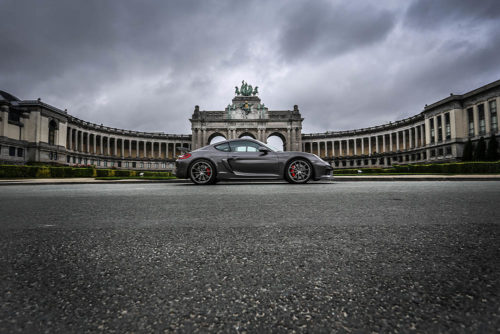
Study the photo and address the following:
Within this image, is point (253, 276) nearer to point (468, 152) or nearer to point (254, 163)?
point (254, 163)

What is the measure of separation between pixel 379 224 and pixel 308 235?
2.41 ft

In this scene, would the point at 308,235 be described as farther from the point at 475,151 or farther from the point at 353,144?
the point at 353,144

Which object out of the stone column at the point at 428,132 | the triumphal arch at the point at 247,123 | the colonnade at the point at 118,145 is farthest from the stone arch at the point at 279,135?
the stone column at the point at 428,132

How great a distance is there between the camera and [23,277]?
123 centimetres

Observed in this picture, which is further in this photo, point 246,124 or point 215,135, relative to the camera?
point 215,135

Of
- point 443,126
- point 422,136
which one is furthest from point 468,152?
point 422,136

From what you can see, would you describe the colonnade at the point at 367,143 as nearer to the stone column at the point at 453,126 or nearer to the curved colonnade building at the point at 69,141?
the stone column at the point at 453,126

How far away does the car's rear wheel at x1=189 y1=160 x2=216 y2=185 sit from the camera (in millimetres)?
8133

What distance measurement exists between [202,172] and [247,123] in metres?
58.1

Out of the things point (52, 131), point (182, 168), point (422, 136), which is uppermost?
point (52, 131)

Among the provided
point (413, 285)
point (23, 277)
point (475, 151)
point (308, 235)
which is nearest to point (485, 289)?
point (413, 285)

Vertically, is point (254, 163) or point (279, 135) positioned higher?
point (279, 135)

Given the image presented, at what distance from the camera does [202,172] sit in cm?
817

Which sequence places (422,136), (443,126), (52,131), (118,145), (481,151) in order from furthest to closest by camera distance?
1. (118,145)
2. (422,136)
3. (52,131)
4. (443,126)
5. (481,151)
